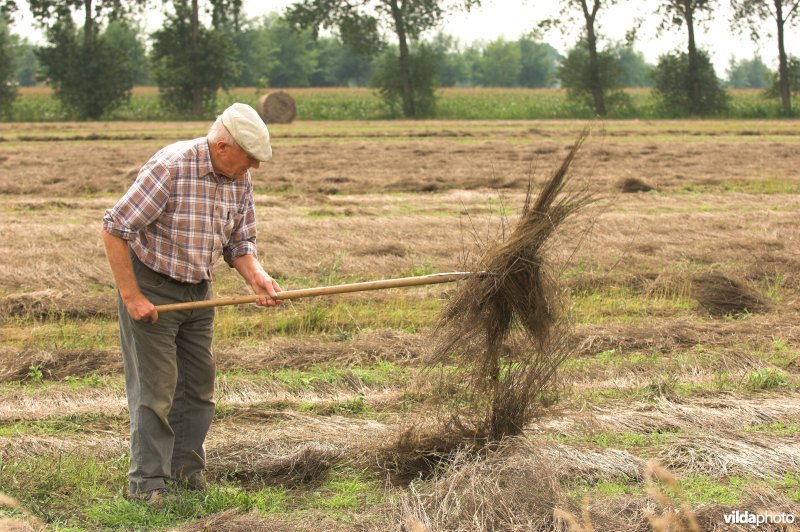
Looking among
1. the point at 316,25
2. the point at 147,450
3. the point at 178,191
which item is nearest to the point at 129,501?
the point at 147,450

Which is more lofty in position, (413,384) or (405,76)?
(405,76)

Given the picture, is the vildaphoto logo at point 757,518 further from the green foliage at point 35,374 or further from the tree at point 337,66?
the tree at point 337,66

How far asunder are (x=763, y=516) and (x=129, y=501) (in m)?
2.77

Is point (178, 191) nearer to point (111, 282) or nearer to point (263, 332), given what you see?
point (263, 332)

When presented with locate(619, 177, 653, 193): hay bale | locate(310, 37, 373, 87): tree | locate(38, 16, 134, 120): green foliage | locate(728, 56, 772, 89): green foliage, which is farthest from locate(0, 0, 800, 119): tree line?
locate(728, 56, 772, 89): green foliage

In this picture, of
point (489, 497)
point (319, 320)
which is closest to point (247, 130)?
point (489, 497)

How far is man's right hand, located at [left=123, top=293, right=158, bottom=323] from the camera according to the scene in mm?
4320

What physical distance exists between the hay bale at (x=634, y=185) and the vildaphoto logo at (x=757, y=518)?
34.3 ft

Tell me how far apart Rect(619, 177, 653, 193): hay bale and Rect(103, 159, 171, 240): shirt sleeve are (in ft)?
35.3

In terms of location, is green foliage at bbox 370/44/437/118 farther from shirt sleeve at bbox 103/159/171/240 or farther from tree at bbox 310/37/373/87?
tree at bbox 310/37/373/87

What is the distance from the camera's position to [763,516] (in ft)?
13.3

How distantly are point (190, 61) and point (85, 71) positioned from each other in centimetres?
398

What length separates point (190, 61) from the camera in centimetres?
3769

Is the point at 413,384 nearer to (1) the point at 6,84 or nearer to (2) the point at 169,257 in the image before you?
(2) the point at 169,257
